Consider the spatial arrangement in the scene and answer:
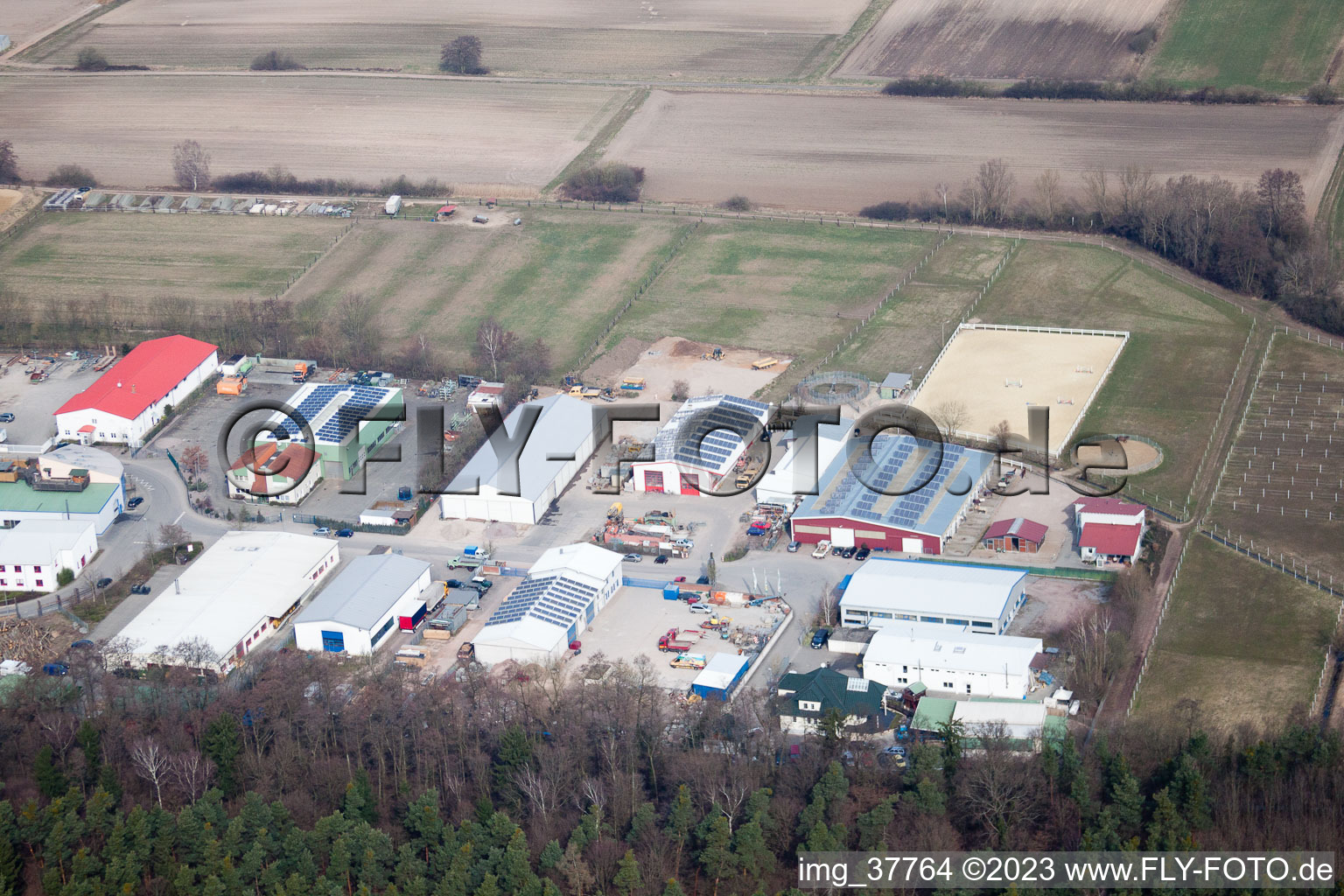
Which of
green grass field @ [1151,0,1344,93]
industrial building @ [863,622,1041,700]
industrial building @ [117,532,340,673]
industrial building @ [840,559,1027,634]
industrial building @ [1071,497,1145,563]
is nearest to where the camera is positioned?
industrial building @ [863,622,1041,700]

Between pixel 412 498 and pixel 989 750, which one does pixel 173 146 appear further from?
pixel 989 750

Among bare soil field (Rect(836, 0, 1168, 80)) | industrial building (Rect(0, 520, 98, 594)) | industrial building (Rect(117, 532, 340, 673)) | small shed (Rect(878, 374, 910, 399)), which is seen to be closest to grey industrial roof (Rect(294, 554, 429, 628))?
industrial building (Rect(117, 532, 340, 673))

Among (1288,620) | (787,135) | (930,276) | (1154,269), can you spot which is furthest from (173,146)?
(1288,620)

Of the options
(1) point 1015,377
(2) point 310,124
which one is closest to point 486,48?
(2) point 310,124

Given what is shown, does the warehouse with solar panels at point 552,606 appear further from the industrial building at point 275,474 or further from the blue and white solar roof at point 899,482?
the industrial building at point 275,474

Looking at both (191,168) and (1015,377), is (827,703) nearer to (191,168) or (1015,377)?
(1015,377)

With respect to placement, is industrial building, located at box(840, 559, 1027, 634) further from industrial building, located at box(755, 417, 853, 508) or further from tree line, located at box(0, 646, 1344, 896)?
industrial building, located at box(755, 417, 853, 508)

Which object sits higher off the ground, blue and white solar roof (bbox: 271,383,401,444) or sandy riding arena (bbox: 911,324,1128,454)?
blue and white solar roof (bbox: 271,383,401,444)
